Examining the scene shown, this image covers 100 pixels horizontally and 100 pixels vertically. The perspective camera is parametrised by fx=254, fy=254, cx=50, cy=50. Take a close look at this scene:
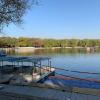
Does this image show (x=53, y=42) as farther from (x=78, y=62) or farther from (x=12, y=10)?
(x=12, y=10)

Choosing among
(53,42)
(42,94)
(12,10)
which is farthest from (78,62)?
(53,42)

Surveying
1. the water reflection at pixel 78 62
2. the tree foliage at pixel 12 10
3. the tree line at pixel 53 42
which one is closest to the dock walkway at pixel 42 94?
the tree foliage at pixel 12 10

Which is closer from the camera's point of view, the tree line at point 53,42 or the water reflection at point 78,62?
the water reflection at point 78,62

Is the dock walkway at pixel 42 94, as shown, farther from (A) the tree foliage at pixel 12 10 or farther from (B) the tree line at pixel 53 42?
(B) the tree line at pixel 53 42

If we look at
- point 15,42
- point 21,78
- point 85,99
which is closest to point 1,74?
point 21,78

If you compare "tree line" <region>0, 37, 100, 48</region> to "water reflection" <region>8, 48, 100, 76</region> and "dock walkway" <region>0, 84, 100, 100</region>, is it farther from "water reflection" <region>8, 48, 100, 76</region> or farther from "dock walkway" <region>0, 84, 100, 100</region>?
"dock walkway" <region>0, 84, 100, 100</region>

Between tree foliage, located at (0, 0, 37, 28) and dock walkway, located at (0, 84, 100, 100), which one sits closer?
dock walkway, located at (0, 84, 100, 100)

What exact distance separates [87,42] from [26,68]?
6649 inches

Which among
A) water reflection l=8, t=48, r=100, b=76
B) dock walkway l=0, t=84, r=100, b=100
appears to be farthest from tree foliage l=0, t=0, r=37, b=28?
water reflection l=8, t=48, r=100, b=76

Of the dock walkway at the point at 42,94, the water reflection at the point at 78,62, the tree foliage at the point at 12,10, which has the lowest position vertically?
the water reflection at the point at 78,62

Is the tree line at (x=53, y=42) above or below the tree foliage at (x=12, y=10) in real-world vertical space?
below

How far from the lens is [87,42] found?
183750 mm

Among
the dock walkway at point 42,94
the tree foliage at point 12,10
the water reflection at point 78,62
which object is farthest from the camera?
the water reflection at point 78,62

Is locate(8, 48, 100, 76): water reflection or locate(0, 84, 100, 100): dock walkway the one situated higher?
locate(0, 84, 100, 100): dock walkway
